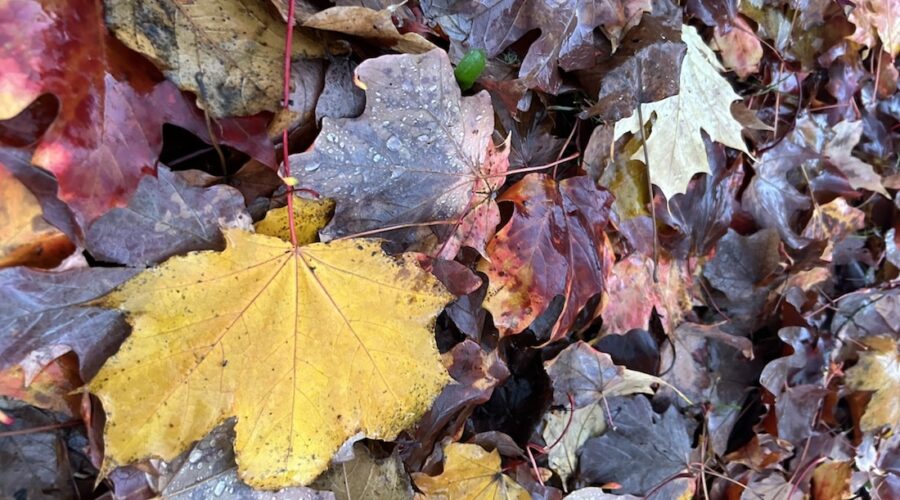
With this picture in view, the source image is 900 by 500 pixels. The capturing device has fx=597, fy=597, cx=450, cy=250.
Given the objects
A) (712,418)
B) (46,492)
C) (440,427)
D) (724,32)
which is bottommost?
(712,418)

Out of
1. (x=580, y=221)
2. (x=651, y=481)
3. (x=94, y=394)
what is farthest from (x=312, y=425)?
(x=651, y=481)

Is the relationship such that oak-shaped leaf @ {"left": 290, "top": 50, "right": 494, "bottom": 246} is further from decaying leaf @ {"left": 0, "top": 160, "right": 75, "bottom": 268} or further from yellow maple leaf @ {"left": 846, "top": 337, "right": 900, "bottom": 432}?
yellow maple leaf @ {"left": 846, "top": 337, "right": 900, "bottom": 432}

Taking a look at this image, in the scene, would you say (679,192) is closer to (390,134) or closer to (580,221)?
(580,221)

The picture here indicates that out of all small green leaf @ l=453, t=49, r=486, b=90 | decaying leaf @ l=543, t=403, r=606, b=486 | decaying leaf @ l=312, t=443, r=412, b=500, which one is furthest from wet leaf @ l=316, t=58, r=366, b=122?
decaying leaf @ l=543, t=403, r=606, b=486

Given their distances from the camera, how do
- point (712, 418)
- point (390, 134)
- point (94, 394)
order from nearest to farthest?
point (94, 394), point (390, 134), point (712, 418)

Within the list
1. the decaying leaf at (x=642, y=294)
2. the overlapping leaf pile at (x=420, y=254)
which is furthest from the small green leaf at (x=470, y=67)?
the decaying leaf at (x=642, y=294)

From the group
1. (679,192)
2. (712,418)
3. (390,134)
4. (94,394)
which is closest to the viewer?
(94,394)
